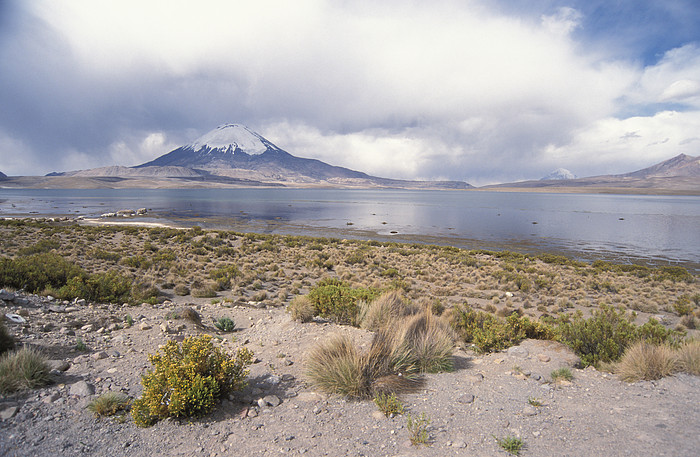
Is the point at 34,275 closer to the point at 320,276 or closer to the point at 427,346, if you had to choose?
the point at 427,346

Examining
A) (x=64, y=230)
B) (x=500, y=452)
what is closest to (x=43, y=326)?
(x=500, y=452)

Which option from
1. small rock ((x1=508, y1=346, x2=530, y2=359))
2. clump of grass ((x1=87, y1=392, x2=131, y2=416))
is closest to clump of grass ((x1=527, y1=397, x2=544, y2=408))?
small rock ((x1=508, y1=346, x2=530, y2=359))

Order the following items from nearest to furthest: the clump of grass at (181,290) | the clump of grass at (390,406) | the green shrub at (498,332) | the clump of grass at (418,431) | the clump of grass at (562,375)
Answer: the clump of grass at (418,431) < the clump of grass at (390,406) < the clump of grass at (562,375) < the green shrub at (498,332) < the clump of grass at (181,290)

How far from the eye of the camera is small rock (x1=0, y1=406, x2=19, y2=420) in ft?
13.2

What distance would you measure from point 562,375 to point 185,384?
5.98 meters

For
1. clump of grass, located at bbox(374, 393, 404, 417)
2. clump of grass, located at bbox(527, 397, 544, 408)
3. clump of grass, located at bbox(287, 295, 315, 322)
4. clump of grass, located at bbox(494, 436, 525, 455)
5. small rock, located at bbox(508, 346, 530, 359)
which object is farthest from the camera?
clump of grass, located at bbox(287, 295, 315, 322)

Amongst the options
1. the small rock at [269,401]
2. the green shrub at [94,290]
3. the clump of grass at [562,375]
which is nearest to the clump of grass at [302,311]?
the small rock at [269,401]

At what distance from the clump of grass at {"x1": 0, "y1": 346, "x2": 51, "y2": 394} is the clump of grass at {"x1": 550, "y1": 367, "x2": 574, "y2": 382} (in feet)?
26.1

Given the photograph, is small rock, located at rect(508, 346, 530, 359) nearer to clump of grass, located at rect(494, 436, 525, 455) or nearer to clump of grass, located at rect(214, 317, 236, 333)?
clump of grass, located at rect(494, 436, 525, 455)

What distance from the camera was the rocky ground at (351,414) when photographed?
12.9ft

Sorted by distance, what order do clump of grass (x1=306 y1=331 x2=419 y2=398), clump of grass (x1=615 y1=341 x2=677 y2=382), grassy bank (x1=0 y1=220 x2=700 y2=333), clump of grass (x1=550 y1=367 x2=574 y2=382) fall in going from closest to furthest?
1. clump of grass (x1=306 y1=331 x2=419 y2=398)
2. clump of grass (x1=615 y1=341 x2=677 y2=382)
3. clump of grass (x1=550 y1=367 x2=574 y2=382)
4. grassy bank (x1=0 y1=220 x2=700 y2=333)

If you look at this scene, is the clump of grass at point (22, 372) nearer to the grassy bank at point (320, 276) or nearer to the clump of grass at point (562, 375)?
the grassy bank at point (320, 276)

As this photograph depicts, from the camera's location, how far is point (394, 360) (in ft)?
19.0

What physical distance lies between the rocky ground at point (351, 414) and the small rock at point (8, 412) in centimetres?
1
